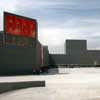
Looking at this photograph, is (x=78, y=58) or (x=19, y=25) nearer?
(x=19, y=25)

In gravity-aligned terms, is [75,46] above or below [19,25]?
below

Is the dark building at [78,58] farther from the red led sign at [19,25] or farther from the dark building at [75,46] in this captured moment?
the red led sign at [19,25]

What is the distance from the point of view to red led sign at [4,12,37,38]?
4156cm

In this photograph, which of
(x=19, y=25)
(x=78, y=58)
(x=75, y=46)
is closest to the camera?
(x=19, y=25)

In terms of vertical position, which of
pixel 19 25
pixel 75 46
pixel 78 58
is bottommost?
pixel 78 58

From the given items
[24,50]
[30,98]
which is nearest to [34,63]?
[24,50]

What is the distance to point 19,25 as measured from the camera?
43375 mm

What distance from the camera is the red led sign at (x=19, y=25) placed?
136 feet

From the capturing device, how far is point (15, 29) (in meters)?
42.5

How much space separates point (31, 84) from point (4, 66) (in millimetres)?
21390

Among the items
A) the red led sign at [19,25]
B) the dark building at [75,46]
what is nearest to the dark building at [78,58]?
the dark building at [75,46]

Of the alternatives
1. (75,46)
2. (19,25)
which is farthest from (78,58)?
(19,25)

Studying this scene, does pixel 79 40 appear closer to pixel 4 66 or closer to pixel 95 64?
pixel 95 64

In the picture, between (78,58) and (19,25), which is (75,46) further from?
(19,25)
